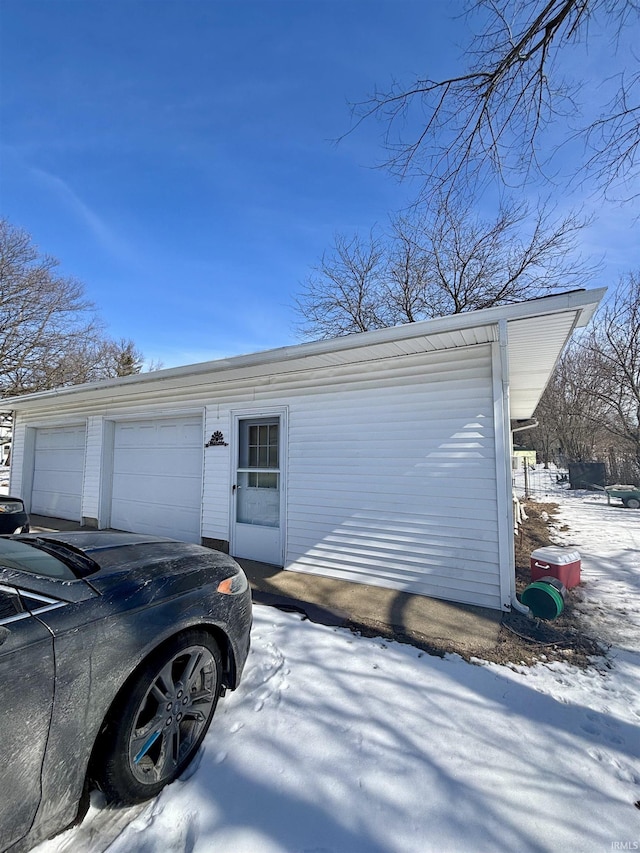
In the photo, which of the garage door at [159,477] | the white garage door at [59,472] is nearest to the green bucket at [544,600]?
the garage door at [159,477]

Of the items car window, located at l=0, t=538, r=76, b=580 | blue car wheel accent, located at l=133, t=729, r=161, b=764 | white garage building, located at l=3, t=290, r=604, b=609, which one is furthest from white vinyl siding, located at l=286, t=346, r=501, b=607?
car window, located at l=0, t=538, r=76, b=580

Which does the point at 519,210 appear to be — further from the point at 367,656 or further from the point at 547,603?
the point at 367,656

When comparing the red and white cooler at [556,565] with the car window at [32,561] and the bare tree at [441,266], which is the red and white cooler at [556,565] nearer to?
the car window at [32,561]

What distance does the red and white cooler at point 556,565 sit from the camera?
4004 millimetres

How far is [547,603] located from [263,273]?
26.3 feet

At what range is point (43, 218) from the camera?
26.1 feet

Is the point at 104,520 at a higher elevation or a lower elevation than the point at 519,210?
lower

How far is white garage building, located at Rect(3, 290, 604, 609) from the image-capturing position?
3.68m

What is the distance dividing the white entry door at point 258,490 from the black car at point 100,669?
9.81ft

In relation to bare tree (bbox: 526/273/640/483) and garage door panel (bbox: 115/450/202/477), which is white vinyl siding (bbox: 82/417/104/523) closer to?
garage door panel (bbox: 115/450/202/477)

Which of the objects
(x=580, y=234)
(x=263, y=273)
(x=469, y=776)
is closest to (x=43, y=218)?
(x=263, y=273)

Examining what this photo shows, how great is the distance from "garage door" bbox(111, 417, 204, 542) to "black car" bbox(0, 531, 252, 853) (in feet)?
13.2

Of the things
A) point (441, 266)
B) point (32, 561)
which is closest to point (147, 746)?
point (32, 561)

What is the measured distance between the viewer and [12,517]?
464 centimetres
